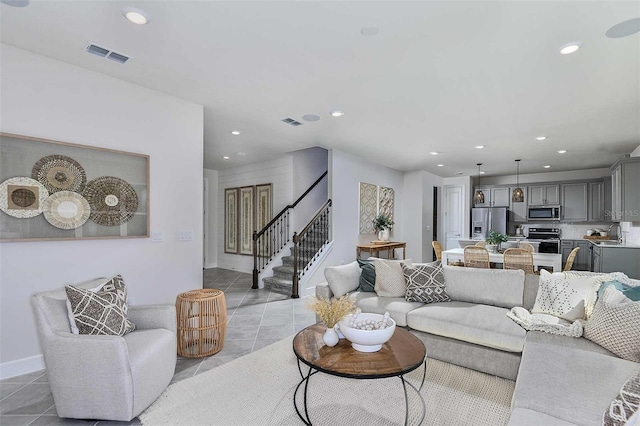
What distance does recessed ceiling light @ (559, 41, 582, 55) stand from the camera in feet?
7.98

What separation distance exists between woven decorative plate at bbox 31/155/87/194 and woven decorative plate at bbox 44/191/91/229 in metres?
0.06

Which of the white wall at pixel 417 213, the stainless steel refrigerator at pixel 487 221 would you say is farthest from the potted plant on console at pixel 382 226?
the stainless steel refrigerator at pixel 487 221

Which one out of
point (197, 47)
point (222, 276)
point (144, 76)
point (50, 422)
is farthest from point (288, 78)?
point (222, 276)

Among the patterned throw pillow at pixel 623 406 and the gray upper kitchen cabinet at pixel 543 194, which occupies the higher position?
the gray upper kitchen cabinet at pixel 543 194

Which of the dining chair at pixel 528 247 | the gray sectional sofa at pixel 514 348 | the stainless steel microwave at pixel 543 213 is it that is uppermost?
the stainless steel microwave at pixel 543 213

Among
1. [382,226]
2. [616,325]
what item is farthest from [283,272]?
[616,325]

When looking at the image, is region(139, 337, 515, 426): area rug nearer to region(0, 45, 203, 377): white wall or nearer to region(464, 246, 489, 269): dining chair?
region(0, 45, 203, 377): white wall

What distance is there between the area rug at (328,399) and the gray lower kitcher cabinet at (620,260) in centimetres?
442

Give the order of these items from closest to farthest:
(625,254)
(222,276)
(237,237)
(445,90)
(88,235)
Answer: (88,235), (445,90), (625,254), (222,276), (237,237)

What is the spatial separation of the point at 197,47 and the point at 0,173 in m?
1.93

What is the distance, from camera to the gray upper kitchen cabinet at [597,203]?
7488mm

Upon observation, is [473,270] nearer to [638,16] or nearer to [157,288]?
[638,16]

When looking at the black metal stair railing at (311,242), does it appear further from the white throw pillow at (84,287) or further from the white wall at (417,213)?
the white throw pillow at (84,287)

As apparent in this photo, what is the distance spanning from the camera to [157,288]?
3.47 metres
